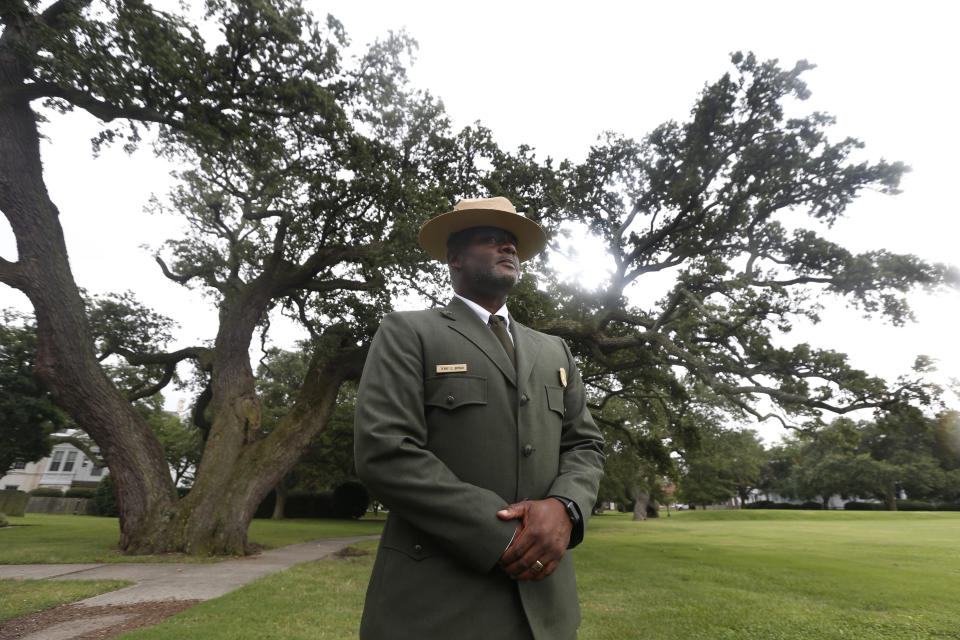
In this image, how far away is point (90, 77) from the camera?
7.93 meters

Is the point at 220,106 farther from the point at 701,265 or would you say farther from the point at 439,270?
the point at 701,265

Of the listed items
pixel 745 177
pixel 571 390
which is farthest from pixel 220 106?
pixel 745 177

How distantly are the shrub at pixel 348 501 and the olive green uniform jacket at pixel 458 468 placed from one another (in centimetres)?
3241

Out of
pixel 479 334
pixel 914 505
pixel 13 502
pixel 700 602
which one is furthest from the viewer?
pixel 914 505

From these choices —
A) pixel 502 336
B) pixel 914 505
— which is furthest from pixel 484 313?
pixel 914 505

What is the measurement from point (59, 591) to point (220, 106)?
8394 mm

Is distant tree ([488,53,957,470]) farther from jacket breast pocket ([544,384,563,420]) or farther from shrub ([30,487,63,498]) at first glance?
shrub ([30,487,63,498])

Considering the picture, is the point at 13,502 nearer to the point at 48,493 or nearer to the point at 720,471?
the point at 48,493

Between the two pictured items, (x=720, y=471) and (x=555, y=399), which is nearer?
(x=555, y=399)

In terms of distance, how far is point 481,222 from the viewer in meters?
2.27

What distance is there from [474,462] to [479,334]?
543 millimetres

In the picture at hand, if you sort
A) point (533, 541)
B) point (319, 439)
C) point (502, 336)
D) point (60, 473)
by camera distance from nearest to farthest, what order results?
1. point (533, 541)
2. point (502, 336)
3. point (319, 439)
4. point (60, 473)

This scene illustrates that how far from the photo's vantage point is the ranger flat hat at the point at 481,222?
221 centimetres

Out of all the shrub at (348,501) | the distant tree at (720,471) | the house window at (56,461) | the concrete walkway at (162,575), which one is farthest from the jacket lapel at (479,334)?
the house window at (56,461)
